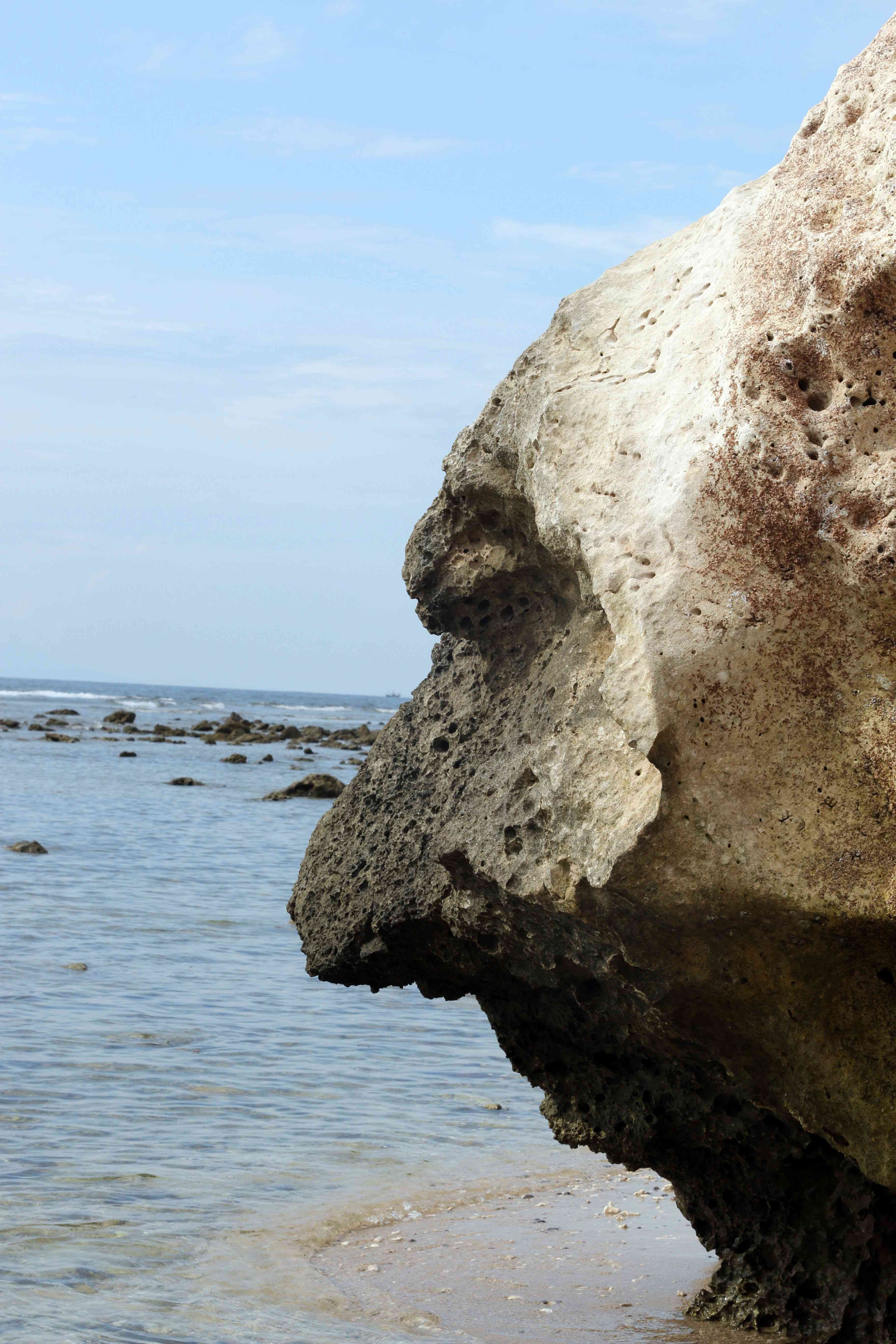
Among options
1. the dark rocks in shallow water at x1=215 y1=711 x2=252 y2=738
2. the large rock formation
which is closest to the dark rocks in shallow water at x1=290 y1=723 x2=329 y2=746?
the dark rocks in shallow water at x1=215 y1=711 x2=252 y2=738

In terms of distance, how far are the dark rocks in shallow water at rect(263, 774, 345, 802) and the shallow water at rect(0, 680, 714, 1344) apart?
33.5ft

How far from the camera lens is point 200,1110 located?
7.38 m

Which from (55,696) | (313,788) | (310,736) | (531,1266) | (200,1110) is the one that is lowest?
(55,696)

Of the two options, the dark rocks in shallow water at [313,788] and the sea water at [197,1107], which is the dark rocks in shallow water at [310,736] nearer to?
the dark rocks in shallow water at [313,788]

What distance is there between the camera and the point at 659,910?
3.31 metres

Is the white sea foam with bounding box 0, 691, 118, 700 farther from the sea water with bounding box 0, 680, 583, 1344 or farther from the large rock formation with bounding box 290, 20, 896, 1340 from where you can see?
the large rock formation with bounding box 290, 20, 896, 1340

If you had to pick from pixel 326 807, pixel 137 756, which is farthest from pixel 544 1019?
pixel 137 756

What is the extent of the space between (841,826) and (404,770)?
6.62 ft

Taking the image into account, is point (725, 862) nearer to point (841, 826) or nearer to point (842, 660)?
point (841, 826)

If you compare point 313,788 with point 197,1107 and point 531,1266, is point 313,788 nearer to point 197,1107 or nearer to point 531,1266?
point 197,1107

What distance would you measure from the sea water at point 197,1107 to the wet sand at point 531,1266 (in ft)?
0.66

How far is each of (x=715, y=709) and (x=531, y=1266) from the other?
11.3 feet

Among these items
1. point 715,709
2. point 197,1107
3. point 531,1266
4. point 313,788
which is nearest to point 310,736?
point 313,788

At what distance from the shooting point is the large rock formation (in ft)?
10.2
